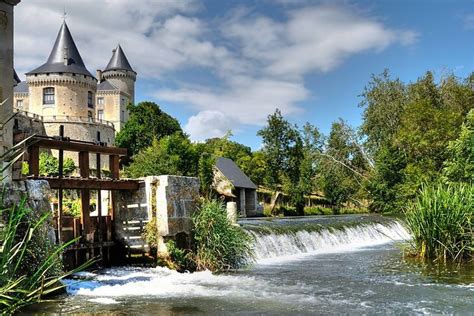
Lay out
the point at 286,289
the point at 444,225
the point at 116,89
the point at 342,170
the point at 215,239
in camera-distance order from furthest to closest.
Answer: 1. the point at 116,89
2. the point at 342,170
3. the point at 215,239
4. the point at 444,225
5. the point at 286,289

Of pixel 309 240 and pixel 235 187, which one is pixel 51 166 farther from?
pixel 309 240

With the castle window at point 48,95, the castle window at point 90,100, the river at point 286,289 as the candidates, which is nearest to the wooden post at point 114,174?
the river at point 286,289

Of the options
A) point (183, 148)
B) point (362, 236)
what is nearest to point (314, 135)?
point (183, 148)

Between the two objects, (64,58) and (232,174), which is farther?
(64,58)

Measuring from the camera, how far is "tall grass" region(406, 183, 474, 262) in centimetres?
1227

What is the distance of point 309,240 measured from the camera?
1831 centimetres

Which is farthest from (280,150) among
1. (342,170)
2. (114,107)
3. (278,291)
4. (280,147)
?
(278,291)

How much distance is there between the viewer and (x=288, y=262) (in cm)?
1473

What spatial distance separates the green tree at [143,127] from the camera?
5166cm

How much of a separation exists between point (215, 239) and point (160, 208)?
1585 millimetres

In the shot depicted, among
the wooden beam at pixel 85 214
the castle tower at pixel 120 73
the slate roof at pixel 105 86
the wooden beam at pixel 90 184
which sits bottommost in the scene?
the wooden beam at pixel 85 214

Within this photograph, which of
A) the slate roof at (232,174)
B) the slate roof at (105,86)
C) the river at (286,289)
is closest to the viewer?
the river at (286,289)

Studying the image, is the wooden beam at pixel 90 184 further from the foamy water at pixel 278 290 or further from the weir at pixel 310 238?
the weir at pixel 310 238

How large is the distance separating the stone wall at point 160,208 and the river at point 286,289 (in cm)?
95
